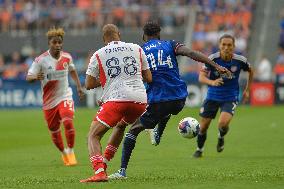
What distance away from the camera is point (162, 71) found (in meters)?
12.3

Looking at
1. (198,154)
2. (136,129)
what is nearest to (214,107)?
(198,154)

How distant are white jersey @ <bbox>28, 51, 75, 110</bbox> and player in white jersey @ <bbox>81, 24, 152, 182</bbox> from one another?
14.1ft

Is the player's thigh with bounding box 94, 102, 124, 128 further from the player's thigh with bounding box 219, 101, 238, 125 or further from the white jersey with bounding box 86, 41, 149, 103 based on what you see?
the player's thigh with bounding box 219, 101, 238, 125

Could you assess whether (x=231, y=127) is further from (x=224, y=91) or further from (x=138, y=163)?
(x=138, y=163)

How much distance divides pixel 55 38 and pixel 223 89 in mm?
3536

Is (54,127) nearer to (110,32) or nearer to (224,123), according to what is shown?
(224,123)

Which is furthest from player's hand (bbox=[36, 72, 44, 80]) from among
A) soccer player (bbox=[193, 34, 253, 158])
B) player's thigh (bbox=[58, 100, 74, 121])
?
soccer player (bbox=[193, 34, 253, 158])

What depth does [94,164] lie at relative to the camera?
35.7 feet

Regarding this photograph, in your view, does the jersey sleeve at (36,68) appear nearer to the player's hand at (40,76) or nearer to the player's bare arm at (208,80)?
the player's hand at (40,76)

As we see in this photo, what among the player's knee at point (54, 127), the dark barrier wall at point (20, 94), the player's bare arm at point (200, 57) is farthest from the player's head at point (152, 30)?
the dark barrier wall at point (20, 94)

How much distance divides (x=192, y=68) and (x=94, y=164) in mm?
23653

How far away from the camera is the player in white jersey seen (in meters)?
11.1

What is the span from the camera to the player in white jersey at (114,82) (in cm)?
1106

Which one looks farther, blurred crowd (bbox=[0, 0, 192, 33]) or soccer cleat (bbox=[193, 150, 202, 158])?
blurred crowd (bbox=[0, 0, 192, 33])
